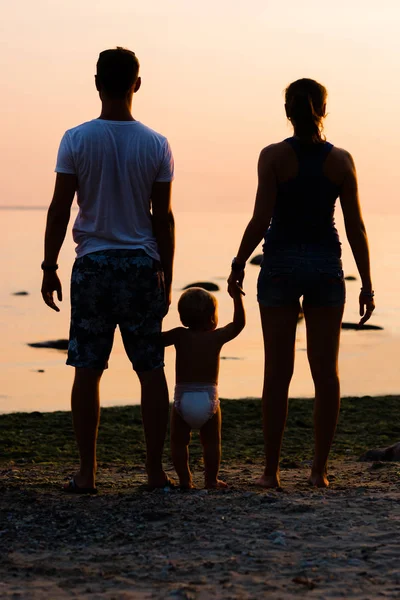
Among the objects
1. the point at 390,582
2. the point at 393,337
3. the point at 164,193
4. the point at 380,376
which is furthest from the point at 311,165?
the point at 393,337

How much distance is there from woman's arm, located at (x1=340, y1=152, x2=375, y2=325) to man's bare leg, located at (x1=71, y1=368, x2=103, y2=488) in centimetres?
143

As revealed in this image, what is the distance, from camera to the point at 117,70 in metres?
5.33

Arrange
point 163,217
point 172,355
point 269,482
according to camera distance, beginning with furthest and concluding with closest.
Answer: point 172,355, point 269,482, point 163,217

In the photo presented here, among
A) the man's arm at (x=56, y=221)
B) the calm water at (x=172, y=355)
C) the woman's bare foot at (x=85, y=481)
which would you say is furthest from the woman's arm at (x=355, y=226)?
the calm water at (x=172, y=355)

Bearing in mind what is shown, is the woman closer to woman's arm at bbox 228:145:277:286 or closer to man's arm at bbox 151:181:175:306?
woman's arm at bbox 228:145:277:286

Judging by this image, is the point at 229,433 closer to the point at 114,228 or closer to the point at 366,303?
the point at 366,303

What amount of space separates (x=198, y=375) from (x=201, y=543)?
127 cm

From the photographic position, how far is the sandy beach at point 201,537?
13.5 ft

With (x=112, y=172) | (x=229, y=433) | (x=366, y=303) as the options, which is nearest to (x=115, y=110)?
(x=112, y=172)

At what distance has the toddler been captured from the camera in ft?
18.5

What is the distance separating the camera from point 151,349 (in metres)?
5.46

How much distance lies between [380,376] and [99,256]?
23.6ft

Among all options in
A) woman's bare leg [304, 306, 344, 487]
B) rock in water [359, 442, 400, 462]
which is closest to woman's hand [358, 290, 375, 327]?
woman's bare leg [304, 306, 344, 487]

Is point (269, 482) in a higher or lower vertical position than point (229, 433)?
lower
